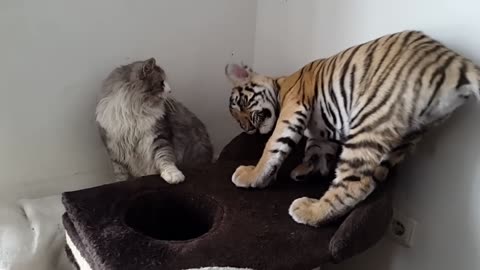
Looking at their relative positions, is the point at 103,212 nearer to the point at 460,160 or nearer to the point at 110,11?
the point at 110,11

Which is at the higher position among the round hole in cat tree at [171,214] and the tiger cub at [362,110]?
the tiger cub at [362,110]

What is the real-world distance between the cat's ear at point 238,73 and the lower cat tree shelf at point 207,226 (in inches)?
11.8

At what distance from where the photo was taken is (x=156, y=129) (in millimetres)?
1730

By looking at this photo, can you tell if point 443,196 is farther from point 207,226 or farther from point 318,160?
point 207,226

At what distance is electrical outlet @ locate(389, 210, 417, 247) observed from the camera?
1.59 metres

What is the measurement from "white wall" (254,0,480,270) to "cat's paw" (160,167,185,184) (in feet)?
2.13

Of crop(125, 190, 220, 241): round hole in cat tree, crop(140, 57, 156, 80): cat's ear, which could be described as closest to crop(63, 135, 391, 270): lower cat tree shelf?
crop(125, 190, 220, 241): round hole in cat tree

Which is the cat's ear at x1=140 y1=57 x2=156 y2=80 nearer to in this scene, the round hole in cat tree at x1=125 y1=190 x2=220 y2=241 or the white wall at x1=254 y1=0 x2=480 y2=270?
the round hole in cat tree at x1=125 y1=190 x2=220 y2=241

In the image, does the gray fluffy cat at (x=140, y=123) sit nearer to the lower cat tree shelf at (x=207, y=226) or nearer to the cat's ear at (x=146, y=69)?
the cat's ear at (x=146, y=69)

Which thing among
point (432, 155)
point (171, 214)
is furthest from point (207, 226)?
point (432, 155)

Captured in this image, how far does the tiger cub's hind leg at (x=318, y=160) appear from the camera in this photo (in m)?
1.65

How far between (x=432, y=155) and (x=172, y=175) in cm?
76

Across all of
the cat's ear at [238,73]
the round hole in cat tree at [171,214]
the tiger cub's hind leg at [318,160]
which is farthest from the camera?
the cat's ear at [238,73]

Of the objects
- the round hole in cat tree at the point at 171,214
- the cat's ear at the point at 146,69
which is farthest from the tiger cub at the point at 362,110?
the cat's ear at the point at 146,69
